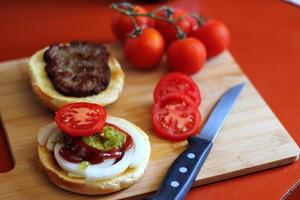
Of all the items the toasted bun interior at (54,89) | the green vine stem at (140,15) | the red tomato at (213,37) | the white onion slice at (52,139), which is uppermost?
the green vine stem at (140,15)

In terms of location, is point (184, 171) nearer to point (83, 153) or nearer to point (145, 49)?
point (83, 153)

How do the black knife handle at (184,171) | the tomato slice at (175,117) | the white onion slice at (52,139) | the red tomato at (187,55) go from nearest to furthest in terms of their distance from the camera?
the black knife handle at (184,171) → the white onion slice at (52,139) → the tomato slice at (175,117) → the red tomato at (187,55)

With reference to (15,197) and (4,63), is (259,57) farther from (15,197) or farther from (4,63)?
(15,197)

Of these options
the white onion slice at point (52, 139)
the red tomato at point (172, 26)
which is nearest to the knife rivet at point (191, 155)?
the white onion slice at point (52, 139)

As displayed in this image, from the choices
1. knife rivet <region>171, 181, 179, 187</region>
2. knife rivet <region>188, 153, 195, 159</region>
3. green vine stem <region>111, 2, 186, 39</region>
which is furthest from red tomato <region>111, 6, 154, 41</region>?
knife rivet <region>171, 181, 179, 187</region>

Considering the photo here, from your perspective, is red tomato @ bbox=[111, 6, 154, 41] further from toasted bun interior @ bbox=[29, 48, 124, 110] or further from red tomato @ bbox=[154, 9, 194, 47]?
toasted bun interior @ bbox=[29, 48, 124, 110]

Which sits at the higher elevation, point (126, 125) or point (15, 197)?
point (126, 125)

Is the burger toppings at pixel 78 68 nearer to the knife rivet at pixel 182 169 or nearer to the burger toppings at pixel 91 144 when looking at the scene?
the burger toppings at pixel 91 144

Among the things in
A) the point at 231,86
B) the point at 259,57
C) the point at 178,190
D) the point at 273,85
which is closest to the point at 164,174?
the point at 178,190
